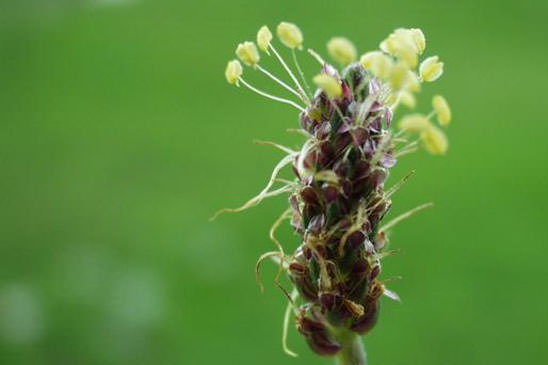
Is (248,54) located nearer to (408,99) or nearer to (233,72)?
(233,72)

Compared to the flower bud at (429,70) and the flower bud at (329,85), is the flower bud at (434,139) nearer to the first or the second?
the flower bud at (329,85)

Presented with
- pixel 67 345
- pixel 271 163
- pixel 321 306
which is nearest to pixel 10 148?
pixel 271 163

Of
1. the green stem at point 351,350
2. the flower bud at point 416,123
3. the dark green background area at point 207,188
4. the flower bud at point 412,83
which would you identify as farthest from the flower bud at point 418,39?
the dark green background area at point 207,188

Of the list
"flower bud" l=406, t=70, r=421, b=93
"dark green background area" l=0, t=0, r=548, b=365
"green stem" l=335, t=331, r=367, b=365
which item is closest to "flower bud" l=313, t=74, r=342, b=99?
"flower bud" l=406, t=70, r=421, b=93

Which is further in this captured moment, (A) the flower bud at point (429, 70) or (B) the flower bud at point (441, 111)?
(A) the flower bud at point (429, 70)

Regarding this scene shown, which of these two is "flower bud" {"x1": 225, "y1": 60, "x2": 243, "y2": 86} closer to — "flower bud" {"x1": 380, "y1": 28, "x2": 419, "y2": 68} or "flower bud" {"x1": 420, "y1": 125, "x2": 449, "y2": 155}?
"flower bud" {"x1": 380, "y1": 28, "x2": 419, "y2": 68}

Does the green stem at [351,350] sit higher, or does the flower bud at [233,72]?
the flower bud at [233,72]

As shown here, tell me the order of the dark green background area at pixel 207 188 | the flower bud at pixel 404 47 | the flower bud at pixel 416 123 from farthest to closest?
the dark green background area at pixel 207 188, the flower bud at pixel 404 47, the flower bud at pixel 416 123

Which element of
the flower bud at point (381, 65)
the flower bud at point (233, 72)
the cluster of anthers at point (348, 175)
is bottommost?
the cluster of anthers at point (348, 175)

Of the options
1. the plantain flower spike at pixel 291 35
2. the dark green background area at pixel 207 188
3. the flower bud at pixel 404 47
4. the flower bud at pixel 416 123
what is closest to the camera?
the flower bud at pixel 416 123

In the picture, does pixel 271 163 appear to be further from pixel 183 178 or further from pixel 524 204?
pixel 524 204
